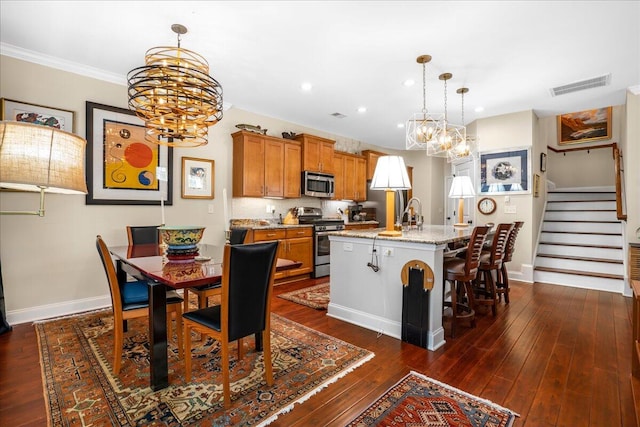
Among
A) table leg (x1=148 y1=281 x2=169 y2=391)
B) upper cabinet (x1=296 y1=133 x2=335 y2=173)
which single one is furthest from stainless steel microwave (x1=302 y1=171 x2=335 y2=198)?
table leg (x1=148 y1=281 x2=169 y2=391)

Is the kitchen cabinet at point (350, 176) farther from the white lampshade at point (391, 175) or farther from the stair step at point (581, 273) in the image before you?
the stair step at point (581, 273)

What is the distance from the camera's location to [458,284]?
3.46 meters

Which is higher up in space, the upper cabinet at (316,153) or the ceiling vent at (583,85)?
the ceiling vent at (583,85)

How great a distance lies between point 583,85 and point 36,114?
21.1ft

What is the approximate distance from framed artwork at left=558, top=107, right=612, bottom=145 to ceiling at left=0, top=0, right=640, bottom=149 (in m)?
3.40

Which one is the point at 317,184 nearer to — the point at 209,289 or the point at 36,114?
the point at 209,289

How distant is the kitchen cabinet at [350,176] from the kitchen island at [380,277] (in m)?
3.03

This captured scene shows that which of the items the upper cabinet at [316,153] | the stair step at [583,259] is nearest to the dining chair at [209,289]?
the upper cabinet at [316,153]

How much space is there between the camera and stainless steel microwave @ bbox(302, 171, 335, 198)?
5375 mm

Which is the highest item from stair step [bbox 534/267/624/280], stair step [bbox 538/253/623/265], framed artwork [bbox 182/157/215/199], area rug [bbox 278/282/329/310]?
framed artwork [bbox 182/157/215/199]

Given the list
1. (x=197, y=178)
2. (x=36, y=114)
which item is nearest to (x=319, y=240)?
(x=197, y=178)

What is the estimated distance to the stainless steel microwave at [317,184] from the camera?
5375 mm

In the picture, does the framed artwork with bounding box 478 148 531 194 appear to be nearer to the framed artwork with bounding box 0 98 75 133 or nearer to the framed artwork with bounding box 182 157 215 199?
the framed artwork with bounding box 182 157 215 199

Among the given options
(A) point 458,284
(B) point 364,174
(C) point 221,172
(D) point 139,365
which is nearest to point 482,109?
(B) point 364,174
